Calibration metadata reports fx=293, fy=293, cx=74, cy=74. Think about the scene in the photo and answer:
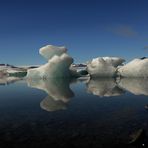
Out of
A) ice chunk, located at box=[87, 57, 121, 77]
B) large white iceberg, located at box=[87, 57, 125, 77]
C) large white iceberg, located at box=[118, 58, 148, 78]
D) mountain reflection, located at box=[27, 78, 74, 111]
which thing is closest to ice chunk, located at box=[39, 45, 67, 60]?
ice chunk, located at box=[87, 57, 121, 77]

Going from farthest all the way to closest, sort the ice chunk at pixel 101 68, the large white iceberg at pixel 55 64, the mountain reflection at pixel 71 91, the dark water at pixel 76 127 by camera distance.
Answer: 1. the ice chunk at pixel 101 68
2. the large white iceberg at pixel 55 64
3. the mountain reflection at pixel 71 91
4. the dark water at pixel 76 127

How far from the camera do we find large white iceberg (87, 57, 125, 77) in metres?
59.2

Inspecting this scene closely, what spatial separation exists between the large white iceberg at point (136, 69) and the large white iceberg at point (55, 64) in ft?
37.1

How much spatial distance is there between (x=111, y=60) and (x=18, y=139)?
168ft

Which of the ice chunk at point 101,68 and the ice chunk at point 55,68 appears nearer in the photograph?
the ice chunk at point 55,68

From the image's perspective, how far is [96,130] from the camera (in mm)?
14367

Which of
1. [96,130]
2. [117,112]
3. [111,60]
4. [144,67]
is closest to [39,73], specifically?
[111,60]

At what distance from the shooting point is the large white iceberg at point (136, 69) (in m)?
57.5

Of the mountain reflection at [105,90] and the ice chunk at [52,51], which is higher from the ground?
the ice chunk at [52,51]

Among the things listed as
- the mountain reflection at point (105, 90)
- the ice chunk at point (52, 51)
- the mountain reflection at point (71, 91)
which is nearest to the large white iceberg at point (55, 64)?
the ice chunk at point (52, 51)

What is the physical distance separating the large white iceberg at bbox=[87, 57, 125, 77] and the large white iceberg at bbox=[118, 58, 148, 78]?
7.10ft

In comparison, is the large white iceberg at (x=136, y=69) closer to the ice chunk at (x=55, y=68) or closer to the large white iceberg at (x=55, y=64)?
the large white iceberg at (x=55, y=64)

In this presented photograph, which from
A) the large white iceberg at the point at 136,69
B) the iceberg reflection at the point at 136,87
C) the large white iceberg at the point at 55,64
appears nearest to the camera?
the iceberg reflection at the point at 136,87

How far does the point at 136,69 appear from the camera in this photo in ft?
194
